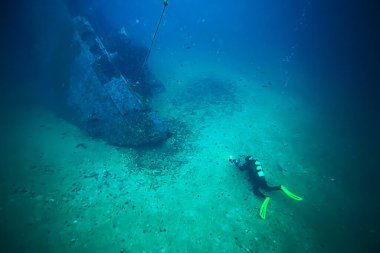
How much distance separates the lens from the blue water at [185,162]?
6016 mm

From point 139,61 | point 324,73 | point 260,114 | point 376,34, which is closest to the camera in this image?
point 260,114

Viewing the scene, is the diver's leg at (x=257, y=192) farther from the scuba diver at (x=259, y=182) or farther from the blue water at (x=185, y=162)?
the blue water at (x=185, y=162)

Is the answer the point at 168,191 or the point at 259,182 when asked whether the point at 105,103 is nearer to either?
the point at 168,191

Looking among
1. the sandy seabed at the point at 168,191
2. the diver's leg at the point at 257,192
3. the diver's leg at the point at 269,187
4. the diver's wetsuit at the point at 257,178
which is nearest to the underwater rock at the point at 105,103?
the sandy seabed at the point at 168,191

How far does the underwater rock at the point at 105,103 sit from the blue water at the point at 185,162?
2.02ft

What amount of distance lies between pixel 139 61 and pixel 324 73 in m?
19.3

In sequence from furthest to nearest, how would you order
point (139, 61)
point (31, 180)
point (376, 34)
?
1. point (376, 34)
2. point (139, 61)
3. point (31, 180)

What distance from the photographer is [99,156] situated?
846cm

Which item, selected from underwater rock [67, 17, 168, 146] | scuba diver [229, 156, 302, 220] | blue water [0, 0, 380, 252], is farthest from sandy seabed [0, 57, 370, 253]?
underwater rock [67, 17, 168, 146]

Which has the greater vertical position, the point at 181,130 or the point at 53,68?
the point at 53,68

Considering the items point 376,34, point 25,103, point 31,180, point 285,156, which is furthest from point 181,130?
point 376,34

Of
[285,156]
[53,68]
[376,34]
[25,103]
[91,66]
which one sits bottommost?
[285,156]

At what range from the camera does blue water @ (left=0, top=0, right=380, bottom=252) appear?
6.02 meters

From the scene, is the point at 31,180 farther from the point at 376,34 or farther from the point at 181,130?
the point at 376,34
